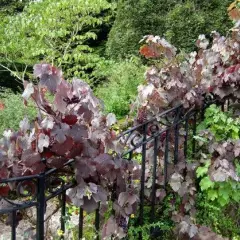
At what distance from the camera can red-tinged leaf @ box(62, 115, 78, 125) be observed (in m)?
1.83

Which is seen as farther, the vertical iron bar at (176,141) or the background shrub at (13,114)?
the background shrub at (13,114)

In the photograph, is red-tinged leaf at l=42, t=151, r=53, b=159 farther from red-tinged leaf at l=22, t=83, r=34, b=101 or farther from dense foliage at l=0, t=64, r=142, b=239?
red-tinged leaf at l=22, t=83, r=34, b=101

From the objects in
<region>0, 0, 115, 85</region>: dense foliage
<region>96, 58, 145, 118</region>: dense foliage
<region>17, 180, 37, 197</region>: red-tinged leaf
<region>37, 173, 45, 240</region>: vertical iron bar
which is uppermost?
<region>0, 0, 115, 85</region>: dense foliage

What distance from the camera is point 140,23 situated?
10.6m

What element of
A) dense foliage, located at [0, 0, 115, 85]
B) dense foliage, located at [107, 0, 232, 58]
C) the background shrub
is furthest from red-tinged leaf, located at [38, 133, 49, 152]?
dense foliage, located at [107, 0, 232, 58]

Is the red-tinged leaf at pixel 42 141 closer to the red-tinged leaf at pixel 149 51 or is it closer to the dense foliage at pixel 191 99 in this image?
the dense foliage at pixel 191 99

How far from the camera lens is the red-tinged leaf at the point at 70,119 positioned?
6.02ft

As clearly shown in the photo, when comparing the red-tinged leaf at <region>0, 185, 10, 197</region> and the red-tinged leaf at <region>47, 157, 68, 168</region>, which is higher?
the red-tinged leaf at <region>47, 157, 68, 168</region>

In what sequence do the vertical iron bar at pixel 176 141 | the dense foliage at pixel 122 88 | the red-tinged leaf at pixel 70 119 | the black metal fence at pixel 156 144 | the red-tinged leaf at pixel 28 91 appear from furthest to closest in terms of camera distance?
the dense foliage at pixel 122 88 < the vertical iron bar at pixel 176 141 < the black metal fence at pixel 156 144 < the red-tinged leaf at pixel 70 119 < the red-tinged leaf at pixel 28 91

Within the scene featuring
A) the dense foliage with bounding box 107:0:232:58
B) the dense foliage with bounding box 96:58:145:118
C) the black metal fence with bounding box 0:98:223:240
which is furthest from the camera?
the dense foliage with bounding box 107:0:232:58

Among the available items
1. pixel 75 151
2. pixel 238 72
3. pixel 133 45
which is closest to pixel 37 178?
pixel 75 151

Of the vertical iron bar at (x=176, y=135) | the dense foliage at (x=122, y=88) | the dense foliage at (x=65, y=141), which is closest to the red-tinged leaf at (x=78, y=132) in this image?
the dense foliage at (x=65, y=141)

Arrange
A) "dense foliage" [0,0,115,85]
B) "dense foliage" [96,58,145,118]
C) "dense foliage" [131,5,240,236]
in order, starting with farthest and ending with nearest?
"dense foliage" [0,0,115,85], "dense foliage" [96,58,145,118], "dense foliage" [131,5,240,236]

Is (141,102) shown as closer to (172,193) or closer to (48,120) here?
(172,193)
